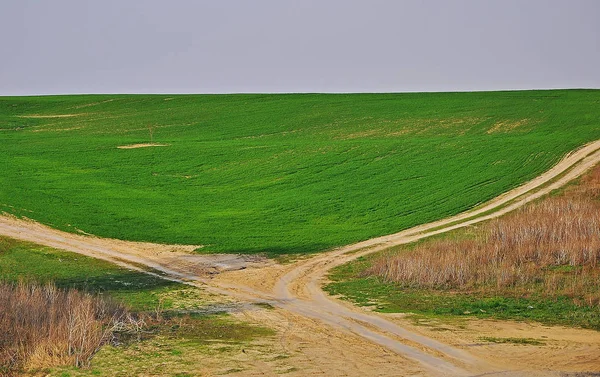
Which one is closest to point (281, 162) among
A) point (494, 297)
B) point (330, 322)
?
point (494, 297)

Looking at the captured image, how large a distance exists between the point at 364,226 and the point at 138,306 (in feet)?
64.1

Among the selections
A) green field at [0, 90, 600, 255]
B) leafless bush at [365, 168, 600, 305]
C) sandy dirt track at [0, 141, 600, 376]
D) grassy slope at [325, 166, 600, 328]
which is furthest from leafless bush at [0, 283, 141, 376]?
green field at [0, 90, 600, 255]

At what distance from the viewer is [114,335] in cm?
2069

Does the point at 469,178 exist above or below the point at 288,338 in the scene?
above

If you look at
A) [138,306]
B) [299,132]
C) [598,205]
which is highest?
[299,132]

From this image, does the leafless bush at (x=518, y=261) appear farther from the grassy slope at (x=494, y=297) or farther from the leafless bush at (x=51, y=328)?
the leafless bush at (x=51, y=328)

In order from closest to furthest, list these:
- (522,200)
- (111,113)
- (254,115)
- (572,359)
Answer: (572,359), (522,200), (254,115), (111,113)

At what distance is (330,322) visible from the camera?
2298cm

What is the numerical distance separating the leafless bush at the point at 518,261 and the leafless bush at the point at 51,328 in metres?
11.1

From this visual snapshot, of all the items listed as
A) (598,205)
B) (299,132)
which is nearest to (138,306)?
(598,205)

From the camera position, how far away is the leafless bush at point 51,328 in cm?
1830

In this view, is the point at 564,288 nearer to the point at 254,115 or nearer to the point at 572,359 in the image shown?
the point at 572,359

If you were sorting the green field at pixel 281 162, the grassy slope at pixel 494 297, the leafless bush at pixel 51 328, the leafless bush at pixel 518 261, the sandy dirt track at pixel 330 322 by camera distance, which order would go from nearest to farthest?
the sandy dirt track at pixel 330 322
the leafless bush at pixel 51 328
the grassy slope at pixel 494 297
the leafless bush at pixel 518 261
the green field at pixel 281 162

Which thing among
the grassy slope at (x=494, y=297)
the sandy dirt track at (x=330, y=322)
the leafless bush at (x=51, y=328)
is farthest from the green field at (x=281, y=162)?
the leafless bush at (x=51, y=328)
